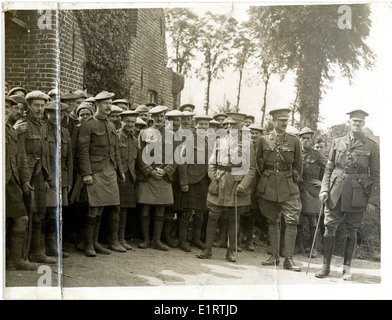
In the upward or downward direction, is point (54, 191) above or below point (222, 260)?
above

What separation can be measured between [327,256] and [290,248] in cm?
42

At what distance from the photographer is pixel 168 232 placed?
235 inches

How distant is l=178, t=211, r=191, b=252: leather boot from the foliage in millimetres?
1579

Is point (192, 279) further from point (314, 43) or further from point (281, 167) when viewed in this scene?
point (314, 43)

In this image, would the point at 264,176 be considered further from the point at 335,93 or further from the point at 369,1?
the point at 369,1

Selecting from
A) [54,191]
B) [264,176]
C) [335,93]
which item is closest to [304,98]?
[335,93]

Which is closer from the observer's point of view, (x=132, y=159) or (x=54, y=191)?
(x=54, y=191)

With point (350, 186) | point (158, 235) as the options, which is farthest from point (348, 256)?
point (158, 235)

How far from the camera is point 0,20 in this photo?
5.47m

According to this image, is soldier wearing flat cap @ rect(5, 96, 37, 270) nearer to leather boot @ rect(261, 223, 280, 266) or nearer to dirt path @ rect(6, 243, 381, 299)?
dirt path @ rect(6, 243, 381, 299)

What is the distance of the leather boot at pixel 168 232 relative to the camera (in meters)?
A: 5.96

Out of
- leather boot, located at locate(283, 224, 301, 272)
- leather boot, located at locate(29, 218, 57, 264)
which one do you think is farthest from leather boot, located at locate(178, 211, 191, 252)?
leather boot, located at locate(29, 218, 57, 264)
